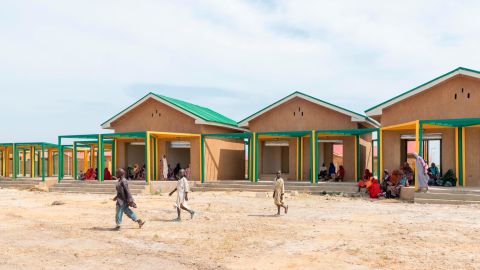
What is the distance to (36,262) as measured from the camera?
7.45 m

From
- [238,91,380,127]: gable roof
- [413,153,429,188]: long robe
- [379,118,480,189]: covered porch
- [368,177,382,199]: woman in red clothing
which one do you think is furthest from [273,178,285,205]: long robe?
[238,91,380,127]: gable roof

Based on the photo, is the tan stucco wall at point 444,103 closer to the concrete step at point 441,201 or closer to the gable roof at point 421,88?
the gable roof at point 421,88

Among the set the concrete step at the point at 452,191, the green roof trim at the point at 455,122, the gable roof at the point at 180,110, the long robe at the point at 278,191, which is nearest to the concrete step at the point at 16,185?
the gable roof at the point at 180,110

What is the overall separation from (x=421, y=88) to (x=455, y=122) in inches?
84.7

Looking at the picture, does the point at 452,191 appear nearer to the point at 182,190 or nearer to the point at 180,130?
the point at 182,190

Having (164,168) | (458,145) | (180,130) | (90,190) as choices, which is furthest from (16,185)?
(458,145)

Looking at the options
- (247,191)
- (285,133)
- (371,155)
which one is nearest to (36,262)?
(247,191)

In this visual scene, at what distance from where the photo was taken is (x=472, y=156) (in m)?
17.5

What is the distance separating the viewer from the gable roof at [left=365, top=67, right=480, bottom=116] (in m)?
17.2

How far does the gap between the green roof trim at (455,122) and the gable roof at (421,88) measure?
5.50 feet

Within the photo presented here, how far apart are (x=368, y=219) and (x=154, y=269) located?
252 inches

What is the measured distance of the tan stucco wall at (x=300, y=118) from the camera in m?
21.4

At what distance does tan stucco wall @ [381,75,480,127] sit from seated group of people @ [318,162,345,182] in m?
3.53

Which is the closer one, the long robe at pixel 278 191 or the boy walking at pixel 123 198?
the boy walking at pixel 123 198
